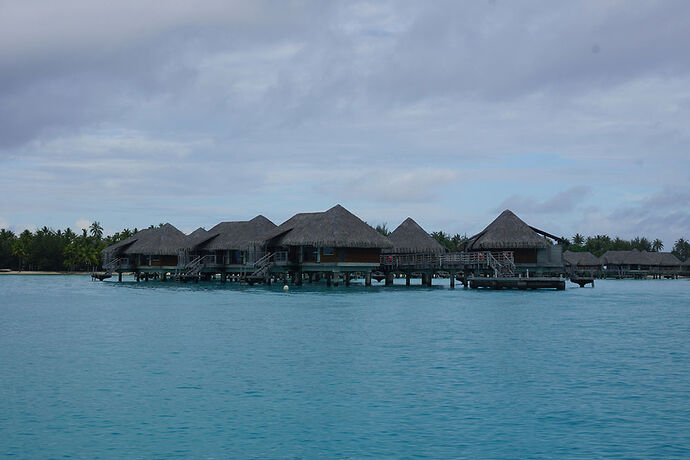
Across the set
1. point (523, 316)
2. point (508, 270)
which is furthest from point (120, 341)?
point (508, 270)

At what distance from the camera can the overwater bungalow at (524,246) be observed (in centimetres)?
6191

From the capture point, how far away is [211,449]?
12.4 metres

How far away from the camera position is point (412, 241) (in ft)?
232

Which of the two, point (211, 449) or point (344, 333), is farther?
point (344, 333)

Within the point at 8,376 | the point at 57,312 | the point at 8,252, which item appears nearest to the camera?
the point at 8,376

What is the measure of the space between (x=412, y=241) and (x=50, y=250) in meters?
88.1

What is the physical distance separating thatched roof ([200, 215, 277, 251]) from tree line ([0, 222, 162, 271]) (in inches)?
2525

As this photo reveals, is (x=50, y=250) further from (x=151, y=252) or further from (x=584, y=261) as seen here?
(x=584, y=261)

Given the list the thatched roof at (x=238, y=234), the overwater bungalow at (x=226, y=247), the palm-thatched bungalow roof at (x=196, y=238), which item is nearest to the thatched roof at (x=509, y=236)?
the thatched roof at (x=238, y=234)

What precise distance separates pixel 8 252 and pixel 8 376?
418 feet

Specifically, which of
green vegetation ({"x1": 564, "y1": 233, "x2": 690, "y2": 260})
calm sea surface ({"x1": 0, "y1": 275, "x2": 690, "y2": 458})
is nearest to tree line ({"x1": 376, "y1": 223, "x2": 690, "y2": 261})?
green vegetation ({"x1": 564, "y1": 233, "x2": 690, "y2": 260})

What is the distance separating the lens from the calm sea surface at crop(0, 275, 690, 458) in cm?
1281

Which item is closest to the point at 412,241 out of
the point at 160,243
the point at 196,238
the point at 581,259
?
the point at 196,238

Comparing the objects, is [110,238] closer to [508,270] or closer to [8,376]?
[508,270]
